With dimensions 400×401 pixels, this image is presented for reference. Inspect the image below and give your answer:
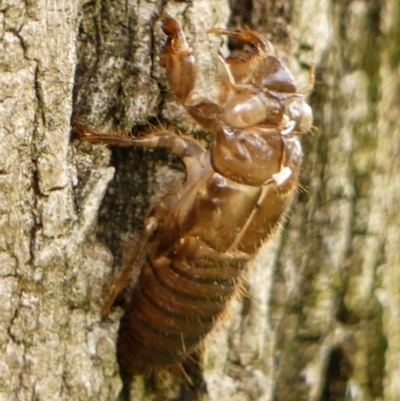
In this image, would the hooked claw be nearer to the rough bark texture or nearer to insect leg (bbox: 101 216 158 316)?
the rough bark texture

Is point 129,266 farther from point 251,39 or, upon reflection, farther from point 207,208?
point 251,39

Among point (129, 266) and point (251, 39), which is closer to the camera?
point (129, 266)

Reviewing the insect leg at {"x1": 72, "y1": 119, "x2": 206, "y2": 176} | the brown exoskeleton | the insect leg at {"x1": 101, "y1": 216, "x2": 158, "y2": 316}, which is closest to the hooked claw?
the brown exoskeleton

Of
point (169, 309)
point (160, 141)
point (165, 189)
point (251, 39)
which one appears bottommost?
point (169, 309)

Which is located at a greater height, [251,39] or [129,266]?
[251,39]

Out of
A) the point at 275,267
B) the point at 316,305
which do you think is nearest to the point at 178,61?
the point at 275,267

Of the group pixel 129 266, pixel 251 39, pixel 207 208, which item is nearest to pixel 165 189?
pixel 207 208
